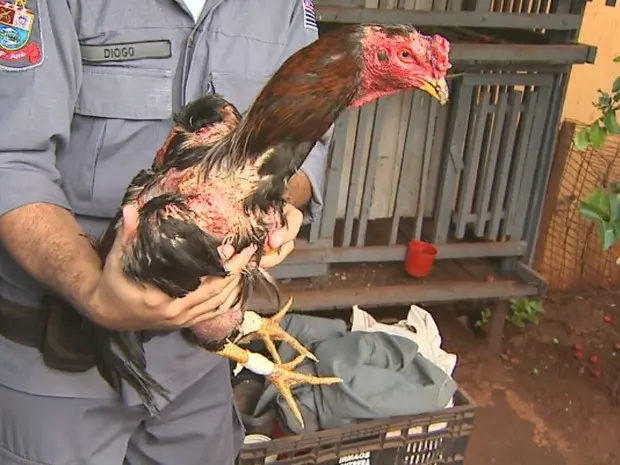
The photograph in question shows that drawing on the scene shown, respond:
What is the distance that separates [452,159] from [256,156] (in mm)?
1973

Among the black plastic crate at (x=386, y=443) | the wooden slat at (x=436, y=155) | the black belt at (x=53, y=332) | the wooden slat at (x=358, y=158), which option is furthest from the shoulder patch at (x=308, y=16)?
the wooden slat at (x=436, y=155)

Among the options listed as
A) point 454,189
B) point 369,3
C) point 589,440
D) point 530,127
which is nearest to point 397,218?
point 454,189

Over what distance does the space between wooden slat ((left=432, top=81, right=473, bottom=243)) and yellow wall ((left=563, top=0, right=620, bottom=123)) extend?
0.96m

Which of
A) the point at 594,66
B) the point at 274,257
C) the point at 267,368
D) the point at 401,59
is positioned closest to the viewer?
the point at 401,59

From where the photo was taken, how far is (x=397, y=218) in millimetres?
2977

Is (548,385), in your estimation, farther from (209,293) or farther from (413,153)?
(209,293)

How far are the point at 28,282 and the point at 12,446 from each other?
267 mm

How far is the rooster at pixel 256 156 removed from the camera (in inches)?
39.9

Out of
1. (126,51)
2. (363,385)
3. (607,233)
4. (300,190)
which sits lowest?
(363,385)

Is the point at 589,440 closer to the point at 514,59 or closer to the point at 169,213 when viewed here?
the point at 514,59

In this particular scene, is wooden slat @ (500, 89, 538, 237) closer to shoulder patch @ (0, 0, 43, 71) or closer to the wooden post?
the wooden post

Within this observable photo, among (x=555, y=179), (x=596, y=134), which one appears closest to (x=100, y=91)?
(x=596, y=134)

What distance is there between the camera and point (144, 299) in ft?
3.39

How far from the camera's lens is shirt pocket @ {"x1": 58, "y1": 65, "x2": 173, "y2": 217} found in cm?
132
